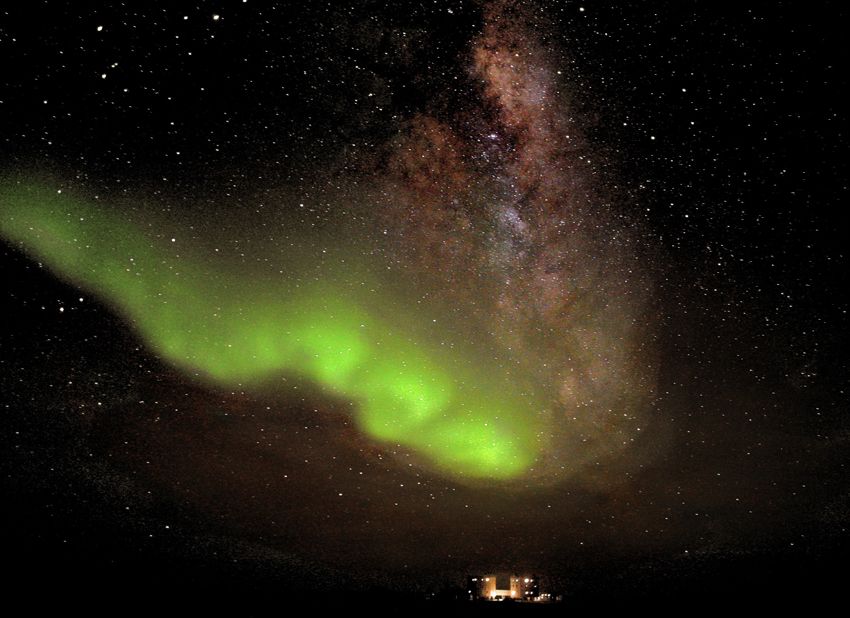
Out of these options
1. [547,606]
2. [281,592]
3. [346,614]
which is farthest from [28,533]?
[547,606]

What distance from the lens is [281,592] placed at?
45000mm

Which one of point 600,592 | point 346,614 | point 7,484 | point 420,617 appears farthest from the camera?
point 600,592

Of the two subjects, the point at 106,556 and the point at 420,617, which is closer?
the point at 420,617

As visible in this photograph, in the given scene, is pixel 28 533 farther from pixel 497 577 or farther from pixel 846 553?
pixel 846 553

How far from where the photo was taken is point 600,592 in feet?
136

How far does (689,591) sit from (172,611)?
35699 millimetres

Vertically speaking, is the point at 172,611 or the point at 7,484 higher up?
the point at 7,484

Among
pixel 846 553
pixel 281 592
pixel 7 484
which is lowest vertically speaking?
pixel 281 592

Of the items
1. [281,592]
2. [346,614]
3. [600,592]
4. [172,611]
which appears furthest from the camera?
[281,592]

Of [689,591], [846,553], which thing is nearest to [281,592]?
[689,591]

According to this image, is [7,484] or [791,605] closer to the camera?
[7,484]

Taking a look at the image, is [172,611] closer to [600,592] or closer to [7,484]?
[7,484]

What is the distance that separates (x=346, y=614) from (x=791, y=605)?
25.1m

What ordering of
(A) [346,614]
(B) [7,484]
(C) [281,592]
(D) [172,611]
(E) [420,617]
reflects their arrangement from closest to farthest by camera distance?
(B) [7,484] < (E) [420,617] < (A) [346,614] < (D) [172,611] < (C) [281,592]
